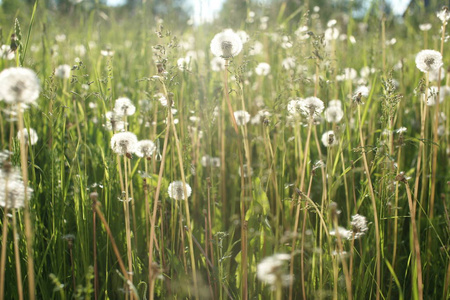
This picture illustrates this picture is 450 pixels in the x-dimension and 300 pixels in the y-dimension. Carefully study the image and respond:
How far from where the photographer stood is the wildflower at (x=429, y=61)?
1.14 m

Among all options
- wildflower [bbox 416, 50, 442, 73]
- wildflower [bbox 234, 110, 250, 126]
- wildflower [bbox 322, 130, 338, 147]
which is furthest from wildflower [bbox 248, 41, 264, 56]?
wildflower [bbox 416, 50, 442, 73]

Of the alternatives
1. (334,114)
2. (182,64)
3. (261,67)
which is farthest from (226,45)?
(261,67)

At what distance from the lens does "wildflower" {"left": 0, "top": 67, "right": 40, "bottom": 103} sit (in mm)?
598

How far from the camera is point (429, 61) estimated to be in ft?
3.77

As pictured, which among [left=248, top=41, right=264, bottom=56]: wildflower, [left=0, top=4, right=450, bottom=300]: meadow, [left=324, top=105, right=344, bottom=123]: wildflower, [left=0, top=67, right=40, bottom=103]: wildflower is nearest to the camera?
[left=0, top=67, right=40, bottom=103]: wildflower

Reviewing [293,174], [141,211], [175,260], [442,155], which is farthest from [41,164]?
[442,155]

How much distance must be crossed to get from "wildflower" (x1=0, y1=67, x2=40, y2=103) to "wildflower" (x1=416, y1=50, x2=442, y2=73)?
3.33 ft

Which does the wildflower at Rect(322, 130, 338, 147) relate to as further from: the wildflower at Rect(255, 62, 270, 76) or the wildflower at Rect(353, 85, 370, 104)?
the wildflower at Rect(255, 62, 270, 76)

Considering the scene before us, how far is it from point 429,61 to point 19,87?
106 cm

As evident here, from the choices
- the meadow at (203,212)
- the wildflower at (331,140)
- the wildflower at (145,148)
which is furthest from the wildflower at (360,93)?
the wildflower at (145,148)

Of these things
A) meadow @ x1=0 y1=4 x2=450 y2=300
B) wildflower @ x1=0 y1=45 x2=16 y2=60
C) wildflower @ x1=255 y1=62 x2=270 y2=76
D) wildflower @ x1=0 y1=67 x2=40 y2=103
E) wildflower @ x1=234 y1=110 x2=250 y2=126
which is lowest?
meadow @ x1=0 y1=4 x2=450 y2=300

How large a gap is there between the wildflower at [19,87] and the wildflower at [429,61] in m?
1.01

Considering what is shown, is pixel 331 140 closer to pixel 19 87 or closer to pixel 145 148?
pixel 145 148

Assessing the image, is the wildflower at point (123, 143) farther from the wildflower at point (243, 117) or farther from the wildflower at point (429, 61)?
the wildflower at point (429, 61)
